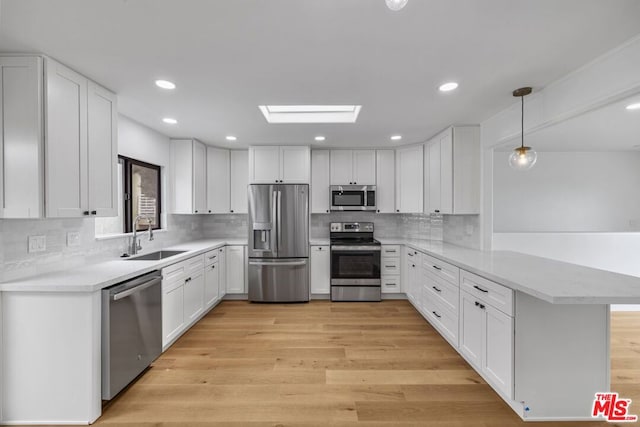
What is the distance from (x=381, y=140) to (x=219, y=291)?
3.35m

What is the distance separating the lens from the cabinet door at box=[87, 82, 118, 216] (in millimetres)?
2211

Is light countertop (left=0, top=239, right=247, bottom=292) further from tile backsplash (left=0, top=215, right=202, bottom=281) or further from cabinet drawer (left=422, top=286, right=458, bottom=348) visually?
cabinet drawer (left=422, top=286, right=458, bottom=348)

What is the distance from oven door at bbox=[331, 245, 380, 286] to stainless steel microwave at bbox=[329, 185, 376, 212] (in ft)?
2.33

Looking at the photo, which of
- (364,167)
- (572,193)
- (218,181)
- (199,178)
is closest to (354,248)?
(364,167)

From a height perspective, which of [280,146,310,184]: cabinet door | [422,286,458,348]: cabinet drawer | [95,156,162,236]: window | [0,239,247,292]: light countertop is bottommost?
[422,286,458,348]: cabinet drawer

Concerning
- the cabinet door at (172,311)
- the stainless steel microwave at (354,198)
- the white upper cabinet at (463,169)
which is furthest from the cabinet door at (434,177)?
the cabinet door at (172,311)

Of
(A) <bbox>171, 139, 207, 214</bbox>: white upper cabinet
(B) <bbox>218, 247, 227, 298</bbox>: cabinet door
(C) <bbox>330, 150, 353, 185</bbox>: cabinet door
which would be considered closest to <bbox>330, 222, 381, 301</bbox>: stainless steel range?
(C) <bbox>330, 150, 353, 185</bbox>: cabinet door

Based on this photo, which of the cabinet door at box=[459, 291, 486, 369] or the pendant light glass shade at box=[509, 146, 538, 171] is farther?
the pendant light glass shade at box=[509, 146, 538, 171]

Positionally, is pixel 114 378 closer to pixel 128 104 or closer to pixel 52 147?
pixel 52 147

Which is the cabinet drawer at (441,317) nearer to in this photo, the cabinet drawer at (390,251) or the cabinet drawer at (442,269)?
the cabinet drawer at (442,269)

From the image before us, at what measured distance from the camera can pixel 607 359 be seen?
1827mm

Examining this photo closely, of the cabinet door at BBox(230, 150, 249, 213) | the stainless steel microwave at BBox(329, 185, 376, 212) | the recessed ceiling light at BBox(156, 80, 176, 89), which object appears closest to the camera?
the recessed ceiling light at BBox(156, 80, 176, 89)

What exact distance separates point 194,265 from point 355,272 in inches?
90.3

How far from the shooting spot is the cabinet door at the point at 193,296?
311 cm
